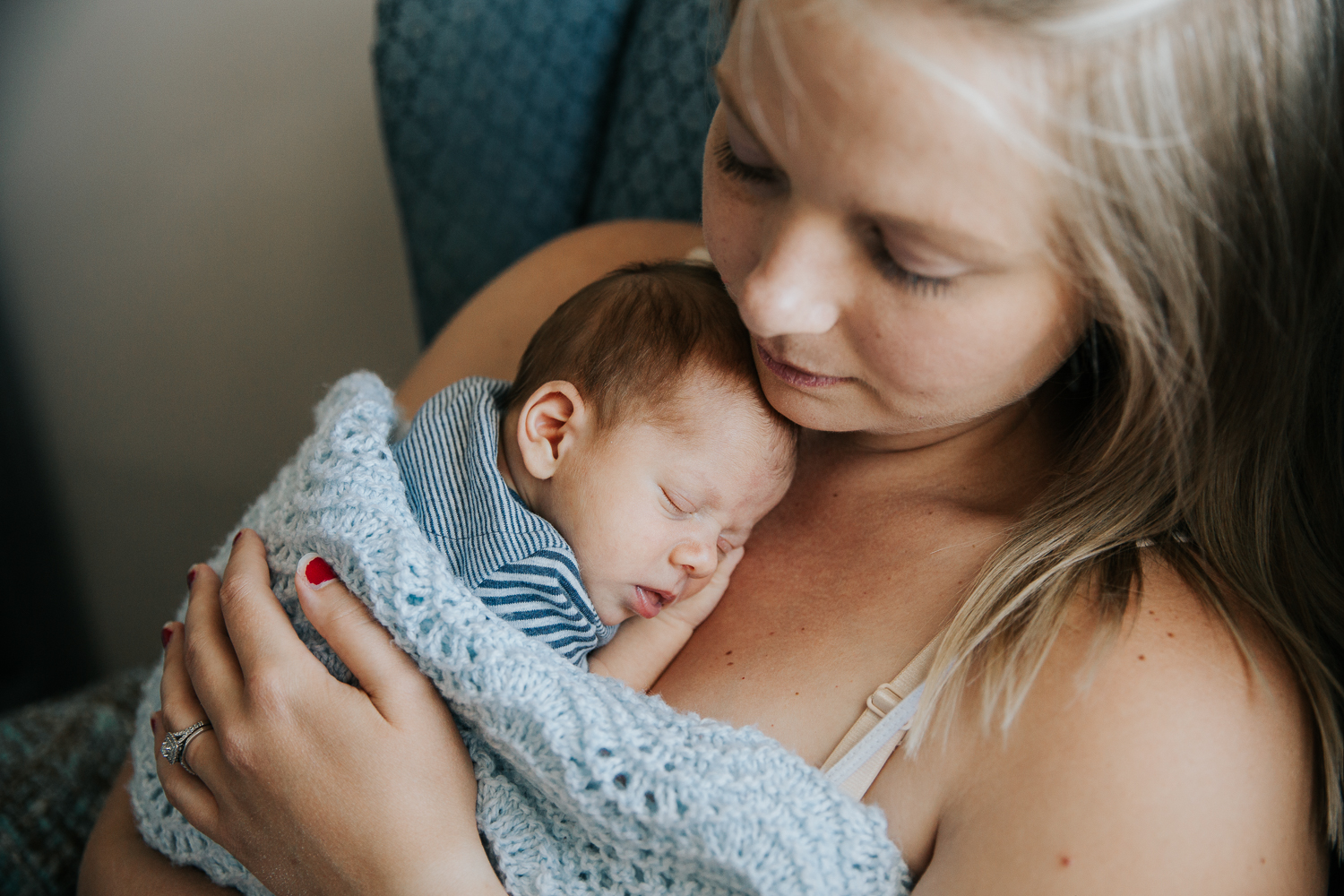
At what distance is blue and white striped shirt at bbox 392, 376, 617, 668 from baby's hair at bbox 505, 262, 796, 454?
7cm

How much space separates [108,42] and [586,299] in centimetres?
173

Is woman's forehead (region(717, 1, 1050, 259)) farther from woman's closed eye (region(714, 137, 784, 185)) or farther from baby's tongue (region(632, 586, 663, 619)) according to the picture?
baby's tongue (region(632, 586, 663, 619))

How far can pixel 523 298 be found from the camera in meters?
1.33

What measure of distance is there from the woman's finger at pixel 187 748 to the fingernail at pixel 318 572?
7.0 inches

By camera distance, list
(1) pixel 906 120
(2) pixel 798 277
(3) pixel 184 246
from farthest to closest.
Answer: (3) pixel 184 246 < (2) pixel 798 277 < (1) pixel 906 120

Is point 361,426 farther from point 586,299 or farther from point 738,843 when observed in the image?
point 738,843

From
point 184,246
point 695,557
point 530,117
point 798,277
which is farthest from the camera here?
point 184,246

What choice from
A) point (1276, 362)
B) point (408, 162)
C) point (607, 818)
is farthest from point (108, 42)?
point (1276, 362)

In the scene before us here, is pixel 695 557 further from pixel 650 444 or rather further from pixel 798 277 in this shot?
pixel 798 277

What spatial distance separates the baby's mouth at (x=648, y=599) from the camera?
3.11 ft

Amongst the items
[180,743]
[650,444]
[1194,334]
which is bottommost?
[180,743]

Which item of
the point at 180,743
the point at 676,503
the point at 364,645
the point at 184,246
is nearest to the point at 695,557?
the point at 676,503

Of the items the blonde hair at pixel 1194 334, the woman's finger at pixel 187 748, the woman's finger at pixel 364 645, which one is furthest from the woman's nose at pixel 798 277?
the woman's finger at pixel 187 748

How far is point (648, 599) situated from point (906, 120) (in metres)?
0.53
